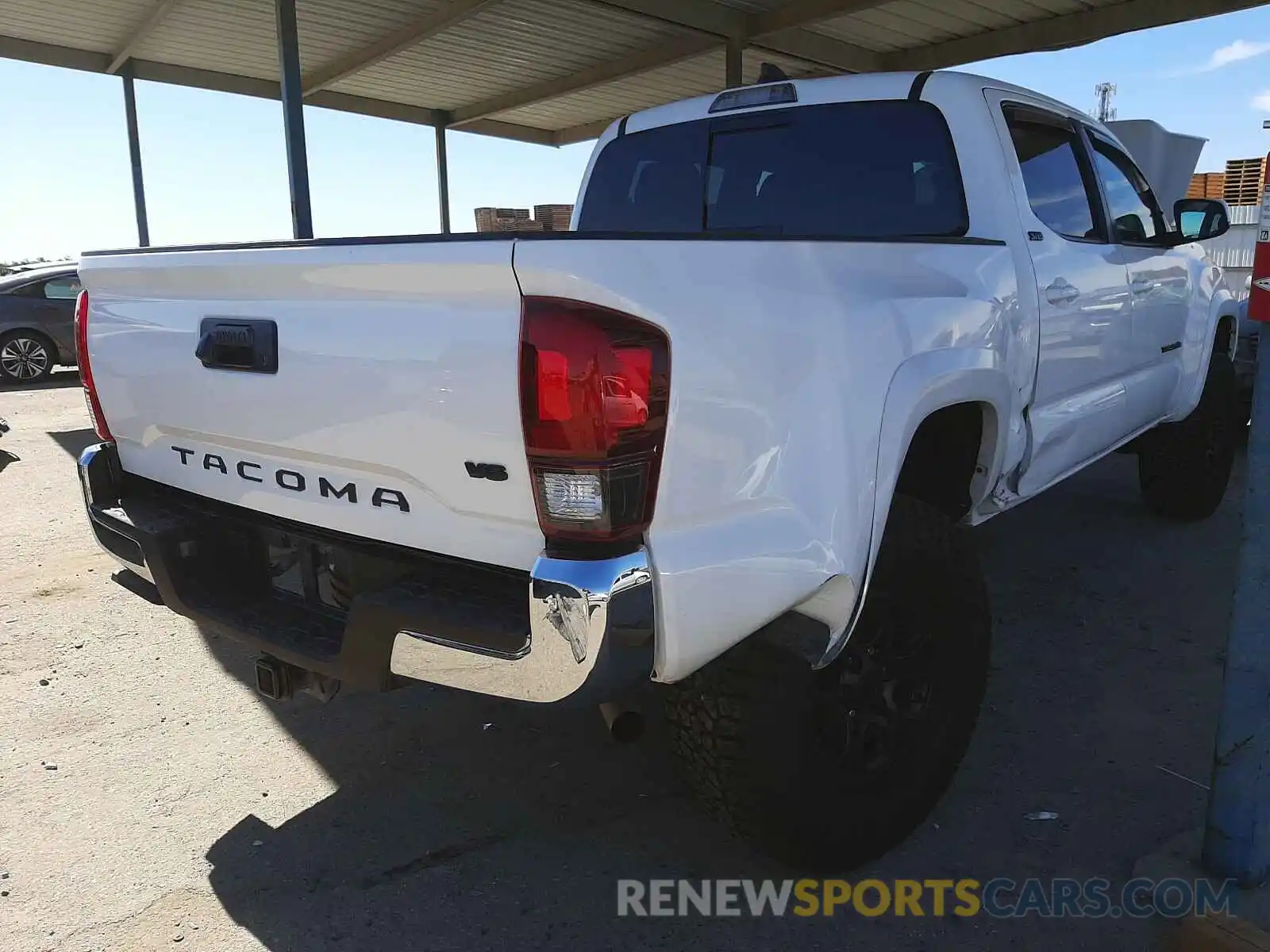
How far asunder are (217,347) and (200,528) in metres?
0.47

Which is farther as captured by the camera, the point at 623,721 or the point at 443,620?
the point at 623,721

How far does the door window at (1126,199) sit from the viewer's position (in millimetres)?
3689

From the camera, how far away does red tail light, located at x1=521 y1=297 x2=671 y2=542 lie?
5.28 ft

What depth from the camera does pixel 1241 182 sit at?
1589 centimetres

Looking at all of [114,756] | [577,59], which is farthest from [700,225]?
[577,59]

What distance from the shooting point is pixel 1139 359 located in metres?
3.79

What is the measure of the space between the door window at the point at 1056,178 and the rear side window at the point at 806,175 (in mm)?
324

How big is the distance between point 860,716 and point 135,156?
14852mm

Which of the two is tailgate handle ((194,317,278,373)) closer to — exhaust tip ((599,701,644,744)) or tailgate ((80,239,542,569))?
tailgate ((80,239,542,569))

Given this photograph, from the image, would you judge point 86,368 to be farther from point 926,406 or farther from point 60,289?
point 60,289

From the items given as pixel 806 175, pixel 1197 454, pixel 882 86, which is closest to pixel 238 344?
pixel 806 175

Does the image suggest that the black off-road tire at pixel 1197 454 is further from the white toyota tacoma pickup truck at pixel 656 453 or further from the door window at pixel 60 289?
the door window at pixel 60 289

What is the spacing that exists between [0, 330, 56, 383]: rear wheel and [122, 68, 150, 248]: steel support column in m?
2.02

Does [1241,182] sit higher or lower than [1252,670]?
higher
